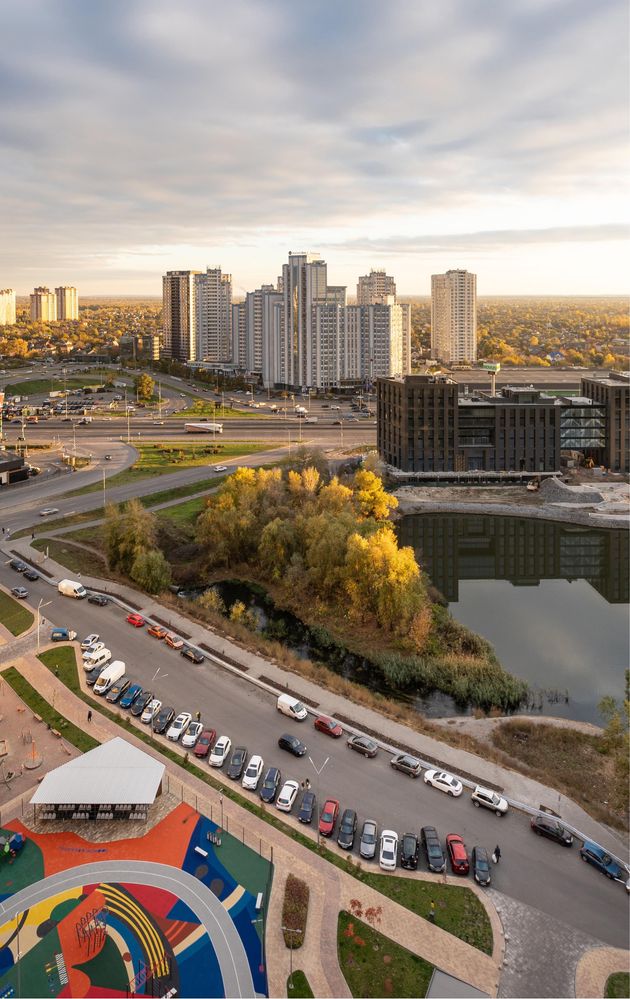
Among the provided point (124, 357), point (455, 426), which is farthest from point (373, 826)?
point (124, 357)

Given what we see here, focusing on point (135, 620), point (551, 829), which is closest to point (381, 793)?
point (551, 829)

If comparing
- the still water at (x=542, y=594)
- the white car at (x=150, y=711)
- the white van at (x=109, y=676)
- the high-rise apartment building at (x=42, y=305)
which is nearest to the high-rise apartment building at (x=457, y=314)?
the still water at (x=542, y=594)

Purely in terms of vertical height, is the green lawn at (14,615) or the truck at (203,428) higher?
the truck at (203,428)

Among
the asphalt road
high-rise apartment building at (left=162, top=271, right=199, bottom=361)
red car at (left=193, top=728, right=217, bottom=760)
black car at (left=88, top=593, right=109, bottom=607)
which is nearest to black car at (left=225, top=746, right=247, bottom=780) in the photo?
the asphalt road

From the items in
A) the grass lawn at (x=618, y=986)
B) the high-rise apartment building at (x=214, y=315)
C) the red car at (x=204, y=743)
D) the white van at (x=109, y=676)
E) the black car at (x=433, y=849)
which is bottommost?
the grass lawn at (x=618, y=986)

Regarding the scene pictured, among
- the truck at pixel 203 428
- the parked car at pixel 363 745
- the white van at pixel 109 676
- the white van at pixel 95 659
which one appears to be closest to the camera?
the parked car at pixel 363 745

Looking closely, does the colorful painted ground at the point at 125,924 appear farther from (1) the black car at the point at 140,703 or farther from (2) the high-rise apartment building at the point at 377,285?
→ (2) the high-rise apartment building at the point at 377,285

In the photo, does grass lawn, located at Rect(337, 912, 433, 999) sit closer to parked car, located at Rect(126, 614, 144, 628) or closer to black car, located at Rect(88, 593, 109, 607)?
parked car, located at Rect(126, 614, 144, 628)

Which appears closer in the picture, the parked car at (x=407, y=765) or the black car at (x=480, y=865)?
the black car at (x=480, y=865)
